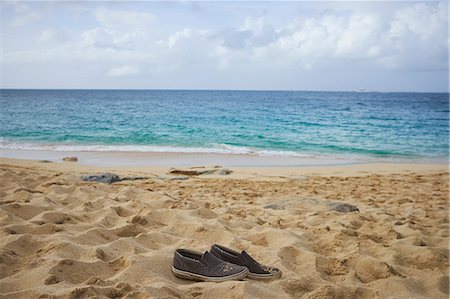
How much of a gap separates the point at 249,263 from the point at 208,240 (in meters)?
0.87

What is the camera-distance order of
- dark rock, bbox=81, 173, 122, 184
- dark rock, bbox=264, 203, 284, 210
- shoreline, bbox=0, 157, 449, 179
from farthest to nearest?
shoreline, bbox=0, 157, 449, 179 → dark rock, bbox=81, 173, 122, 184 → dark rock, bbox=264, 203, 284, 210

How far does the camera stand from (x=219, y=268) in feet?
9.99

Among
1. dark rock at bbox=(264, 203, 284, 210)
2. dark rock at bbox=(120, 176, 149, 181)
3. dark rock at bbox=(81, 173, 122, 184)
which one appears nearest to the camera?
dark rock at bbox=(264, 203, 284, 210)

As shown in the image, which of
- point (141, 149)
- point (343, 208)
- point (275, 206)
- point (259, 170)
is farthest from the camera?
point (141, 149)

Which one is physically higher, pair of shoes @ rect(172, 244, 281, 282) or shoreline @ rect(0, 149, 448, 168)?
pair of shoes @ rect(172, 244, 281, 282)

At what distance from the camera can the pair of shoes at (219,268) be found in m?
2.99

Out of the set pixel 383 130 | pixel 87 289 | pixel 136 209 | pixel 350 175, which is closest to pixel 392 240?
pixel 136 209

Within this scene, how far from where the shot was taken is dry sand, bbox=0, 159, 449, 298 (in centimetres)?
278

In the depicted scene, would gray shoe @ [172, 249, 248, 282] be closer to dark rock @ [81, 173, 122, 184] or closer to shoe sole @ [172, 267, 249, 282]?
shoe sole @ [172, 267, 249, 282]

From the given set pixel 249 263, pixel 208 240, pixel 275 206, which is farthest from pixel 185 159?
pixel 249 263

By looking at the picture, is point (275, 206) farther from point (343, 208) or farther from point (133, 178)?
point (133, 178)

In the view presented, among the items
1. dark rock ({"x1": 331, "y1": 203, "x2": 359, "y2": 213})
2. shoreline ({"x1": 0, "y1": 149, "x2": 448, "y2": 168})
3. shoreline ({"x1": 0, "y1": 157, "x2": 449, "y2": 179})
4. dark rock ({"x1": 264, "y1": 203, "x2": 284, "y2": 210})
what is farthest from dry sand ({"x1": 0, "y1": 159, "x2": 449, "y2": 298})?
shoreline ({"x1": 0, "y1": 149, "x2": 448, "y2": 168})

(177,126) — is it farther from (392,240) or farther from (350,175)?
(392,240)

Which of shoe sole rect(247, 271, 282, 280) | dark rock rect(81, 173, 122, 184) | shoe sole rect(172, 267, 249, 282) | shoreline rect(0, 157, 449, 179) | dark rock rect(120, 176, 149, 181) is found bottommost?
shoreline rect(0, 157, 449, 179)
